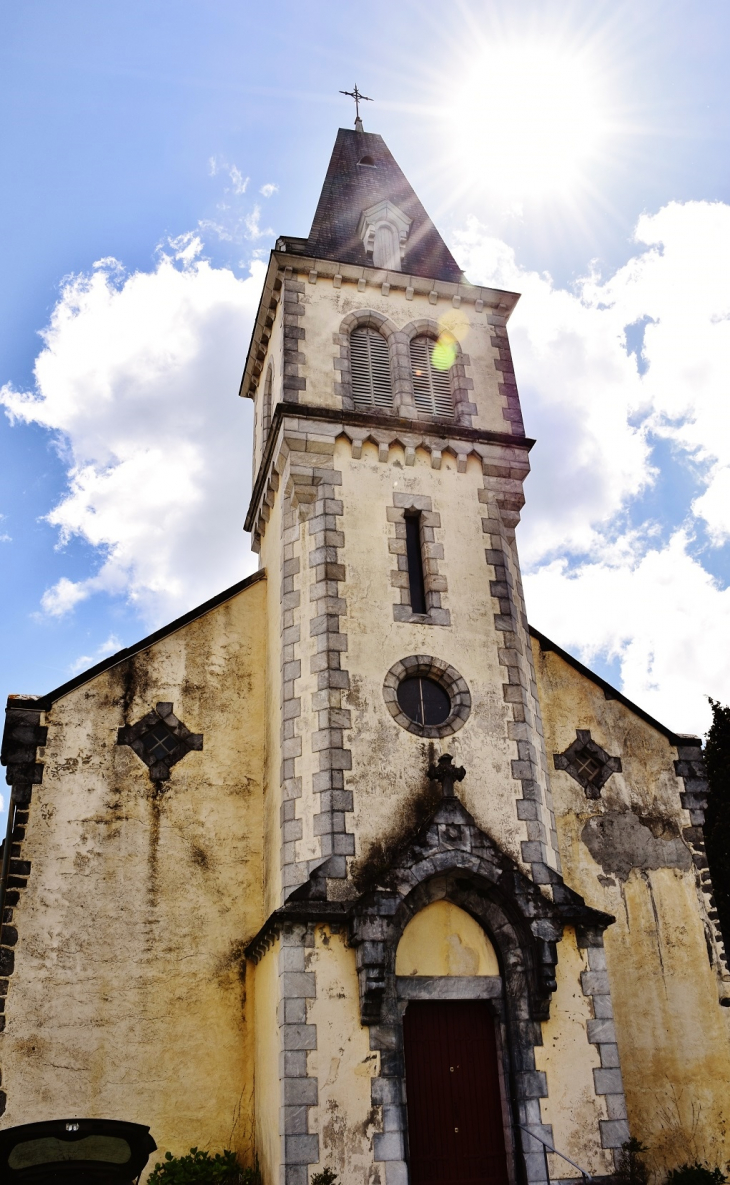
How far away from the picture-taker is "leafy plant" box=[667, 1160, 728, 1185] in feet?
38.1

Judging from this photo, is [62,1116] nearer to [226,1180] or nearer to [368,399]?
[226,1180]

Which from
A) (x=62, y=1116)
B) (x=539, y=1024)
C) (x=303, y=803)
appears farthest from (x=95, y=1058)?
(x=539, y=1024)

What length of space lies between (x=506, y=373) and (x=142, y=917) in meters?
10.2

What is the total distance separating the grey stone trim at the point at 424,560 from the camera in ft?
43.8

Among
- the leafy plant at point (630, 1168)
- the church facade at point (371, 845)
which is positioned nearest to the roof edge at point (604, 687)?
the church facade at point (371, 845)

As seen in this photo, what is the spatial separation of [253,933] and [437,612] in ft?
16.1

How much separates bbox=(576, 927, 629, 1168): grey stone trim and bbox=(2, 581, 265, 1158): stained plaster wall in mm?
4187

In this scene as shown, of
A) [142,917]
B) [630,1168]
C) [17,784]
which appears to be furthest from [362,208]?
[630,1168]

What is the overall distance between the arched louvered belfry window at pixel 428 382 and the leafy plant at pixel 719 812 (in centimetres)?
937

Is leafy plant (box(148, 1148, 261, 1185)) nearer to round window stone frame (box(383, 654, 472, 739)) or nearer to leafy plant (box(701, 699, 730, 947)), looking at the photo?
round window stone frame (box(383, 654, 472, 739))

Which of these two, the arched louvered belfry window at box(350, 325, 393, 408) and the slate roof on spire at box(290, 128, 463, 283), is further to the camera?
the slate roof on spire at box(290, 128, 463, 283)

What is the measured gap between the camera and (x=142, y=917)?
1233 centimetres

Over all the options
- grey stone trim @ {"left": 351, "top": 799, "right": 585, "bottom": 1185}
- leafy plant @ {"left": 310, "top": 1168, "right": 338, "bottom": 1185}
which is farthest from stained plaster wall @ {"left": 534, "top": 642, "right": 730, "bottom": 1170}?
leafy plant @ {"left": 310, "top": 1168, "right": 338, "bottom": 1185}

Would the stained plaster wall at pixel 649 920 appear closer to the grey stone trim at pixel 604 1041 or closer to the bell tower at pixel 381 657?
the grey stone trim at pixel 604 1041
